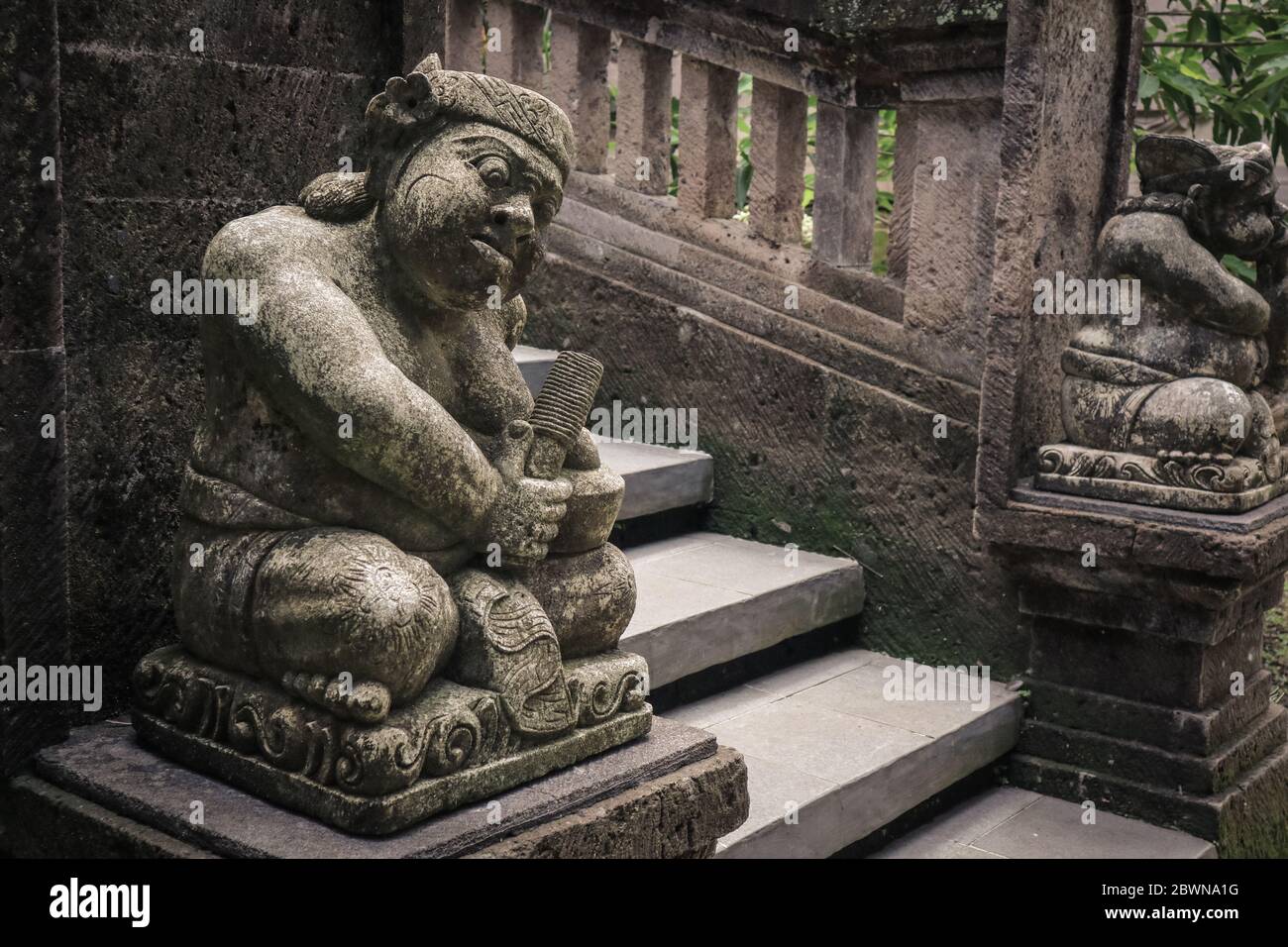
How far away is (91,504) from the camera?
114 inches

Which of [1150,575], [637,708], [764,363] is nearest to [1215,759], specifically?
[1150,575]

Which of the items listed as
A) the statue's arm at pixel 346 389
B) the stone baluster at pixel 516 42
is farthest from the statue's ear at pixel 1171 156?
the statue's arm at pixel 346 389

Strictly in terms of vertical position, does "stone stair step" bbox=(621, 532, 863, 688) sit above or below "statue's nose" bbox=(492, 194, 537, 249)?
below

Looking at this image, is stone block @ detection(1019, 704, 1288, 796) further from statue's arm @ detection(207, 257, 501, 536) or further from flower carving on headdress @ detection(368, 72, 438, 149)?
flower carving on headdress @ detection(368, 72, 438, 149)

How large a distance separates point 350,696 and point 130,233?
3.92 feet

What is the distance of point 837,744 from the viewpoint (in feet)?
12.8

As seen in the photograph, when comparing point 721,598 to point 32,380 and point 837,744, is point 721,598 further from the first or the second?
point 32,380

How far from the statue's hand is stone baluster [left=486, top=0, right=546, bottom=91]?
3009 millimetres

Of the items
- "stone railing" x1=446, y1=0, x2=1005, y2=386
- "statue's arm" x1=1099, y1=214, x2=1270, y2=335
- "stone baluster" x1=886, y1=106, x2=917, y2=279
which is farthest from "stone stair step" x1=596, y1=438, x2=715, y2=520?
"statue's arm" x1=1099, y1=214, x2=1270, y2=335

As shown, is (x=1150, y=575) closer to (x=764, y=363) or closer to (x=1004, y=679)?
(x=1004, y=679)

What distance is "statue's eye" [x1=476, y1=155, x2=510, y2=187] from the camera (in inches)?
95.9

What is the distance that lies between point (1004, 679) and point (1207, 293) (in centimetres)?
134

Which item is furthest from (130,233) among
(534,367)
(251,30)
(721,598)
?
(534,367)

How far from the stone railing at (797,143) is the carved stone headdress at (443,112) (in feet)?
6.98
